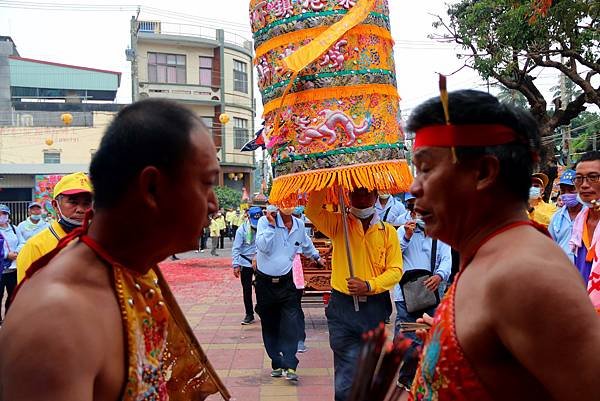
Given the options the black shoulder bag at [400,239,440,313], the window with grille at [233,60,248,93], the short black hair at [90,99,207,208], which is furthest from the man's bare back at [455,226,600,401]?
the window with grille at [233,60,248,93]

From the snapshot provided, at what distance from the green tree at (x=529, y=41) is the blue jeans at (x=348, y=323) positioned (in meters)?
4.96

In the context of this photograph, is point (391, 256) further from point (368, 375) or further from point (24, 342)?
point (24, 342)

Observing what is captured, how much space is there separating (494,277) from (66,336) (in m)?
1.01

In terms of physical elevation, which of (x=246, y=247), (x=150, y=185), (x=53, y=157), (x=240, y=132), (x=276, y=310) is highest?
(x=240, y=132)

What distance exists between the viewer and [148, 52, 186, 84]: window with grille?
37.0m

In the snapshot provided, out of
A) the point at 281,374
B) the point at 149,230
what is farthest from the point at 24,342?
the point at 281,374

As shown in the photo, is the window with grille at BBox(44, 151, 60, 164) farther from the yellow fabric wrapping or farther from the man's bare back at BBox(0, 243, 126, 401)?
the man's bare back at BBox(0, 243, 126, 401)

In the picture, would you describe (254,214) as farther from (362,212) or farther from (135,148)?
(135,148)

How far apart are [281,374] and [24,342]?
5.19m

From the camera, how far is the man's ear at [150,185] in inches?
58.6

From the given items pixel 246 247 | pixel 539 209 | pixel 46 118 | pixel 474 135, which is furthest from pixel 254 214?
pixel 46 118

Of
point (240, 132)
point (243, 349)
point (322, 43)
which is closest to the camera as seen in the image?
point (322, 43)

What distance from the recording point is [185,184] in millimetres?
1543

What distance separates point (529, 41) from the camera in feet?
39.5
